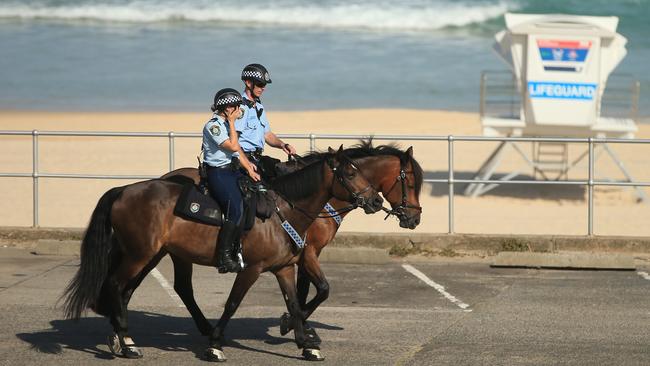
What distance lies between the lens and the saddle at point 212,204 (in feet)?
33.2

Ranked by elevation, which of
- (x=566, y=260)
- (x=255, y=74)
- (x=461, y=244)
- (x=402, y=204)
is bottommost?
(x=566, y=260)

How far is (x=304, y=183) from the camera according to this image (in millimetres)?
10445

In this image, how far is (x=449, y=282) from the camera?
14094 millimetres

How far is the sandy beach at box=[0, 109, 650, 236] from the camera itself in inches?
742

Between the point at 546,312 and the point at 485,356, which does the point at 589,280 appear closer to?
the point at 546,312

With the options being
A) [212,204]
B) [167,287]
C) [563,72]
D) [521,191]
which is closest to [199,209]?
[212,204]

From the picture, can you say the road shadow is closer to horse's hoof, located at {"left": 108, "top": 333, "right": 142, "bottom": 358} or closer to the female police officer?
the female police officer

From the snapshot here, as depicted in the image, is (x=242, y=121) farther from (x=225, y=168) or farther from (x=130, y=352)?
(x=130, y=352)

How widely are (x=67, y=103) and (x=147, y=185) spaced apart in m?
23.6

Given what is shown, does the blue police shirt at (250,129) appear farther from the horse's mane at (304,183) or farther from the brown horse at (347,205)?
the horse's mane at (304,183)

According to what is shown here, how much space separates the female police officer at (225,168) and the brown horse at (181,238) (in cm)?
17

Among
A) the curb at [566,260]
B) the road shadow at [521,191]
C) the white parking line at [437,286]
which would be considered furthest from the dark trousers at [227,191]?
the road shadow at [521,191]

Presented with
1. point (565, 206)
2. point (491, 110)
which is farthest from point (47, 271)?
point (491, 110)

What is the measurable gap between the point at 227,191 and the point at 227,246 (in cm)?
47
